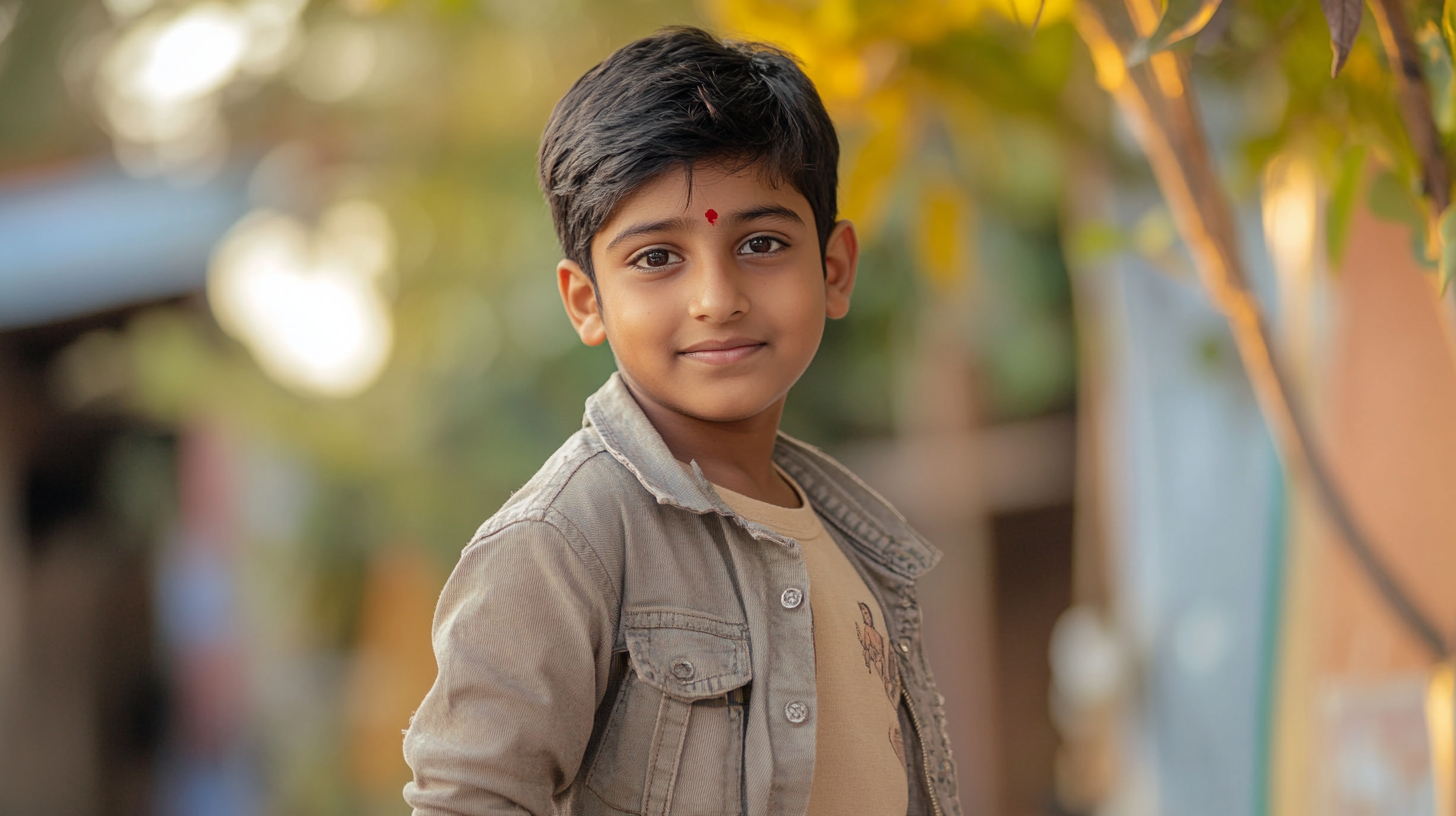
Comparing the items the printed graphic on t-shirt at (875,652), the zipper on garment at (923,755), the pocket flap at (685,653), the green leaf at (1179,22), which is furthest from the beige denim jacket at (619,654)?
the green leaf at (1179,22)

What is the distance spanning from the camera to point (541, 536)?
3.64 feet

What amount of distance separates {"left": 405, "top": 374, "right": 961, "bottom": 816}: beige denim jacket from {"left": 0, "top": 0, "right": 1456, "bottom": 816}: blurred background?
2.58ft

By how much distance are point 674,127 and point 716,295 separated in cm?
16

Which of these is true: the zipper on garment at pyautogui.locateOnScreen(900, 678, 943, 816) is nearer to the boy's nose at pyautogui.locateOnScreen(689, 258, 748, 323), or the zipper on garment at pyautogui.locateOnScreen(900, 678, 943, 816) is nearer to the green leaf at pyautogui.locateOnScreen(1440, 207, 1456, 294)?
the boy's nose at pyautogui.locateOnScreen(689, 258, 748, 323)

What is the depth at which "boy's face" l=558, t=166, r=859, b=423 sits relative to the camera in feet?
3.87

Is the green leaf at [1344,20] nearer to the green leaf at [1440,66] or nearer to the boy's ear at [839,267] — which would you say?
the green leaf at [1440,66]

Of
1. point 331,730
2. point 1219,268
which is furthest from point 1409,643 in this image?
point 331,730

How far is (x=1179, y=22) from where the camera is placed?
43.1 inches

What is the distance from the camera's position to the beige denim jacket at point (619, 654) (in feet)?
3.44

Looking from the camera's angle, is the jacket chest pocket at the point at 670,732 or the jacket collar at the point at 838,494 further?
the jacket collar at the point at 838,494

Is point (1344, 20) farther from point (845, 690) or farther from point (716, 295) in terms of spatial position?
point (845, 690)

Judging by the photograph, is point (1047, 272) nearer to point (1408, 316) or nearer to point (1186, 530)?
point (1186, 530)

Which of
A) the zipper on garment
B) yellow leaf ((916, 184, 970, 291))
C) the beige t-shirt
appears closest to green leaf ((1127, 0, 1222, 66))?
the beige t-shirt

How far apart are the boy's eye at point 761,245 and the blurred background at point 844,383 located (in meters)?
0.63
